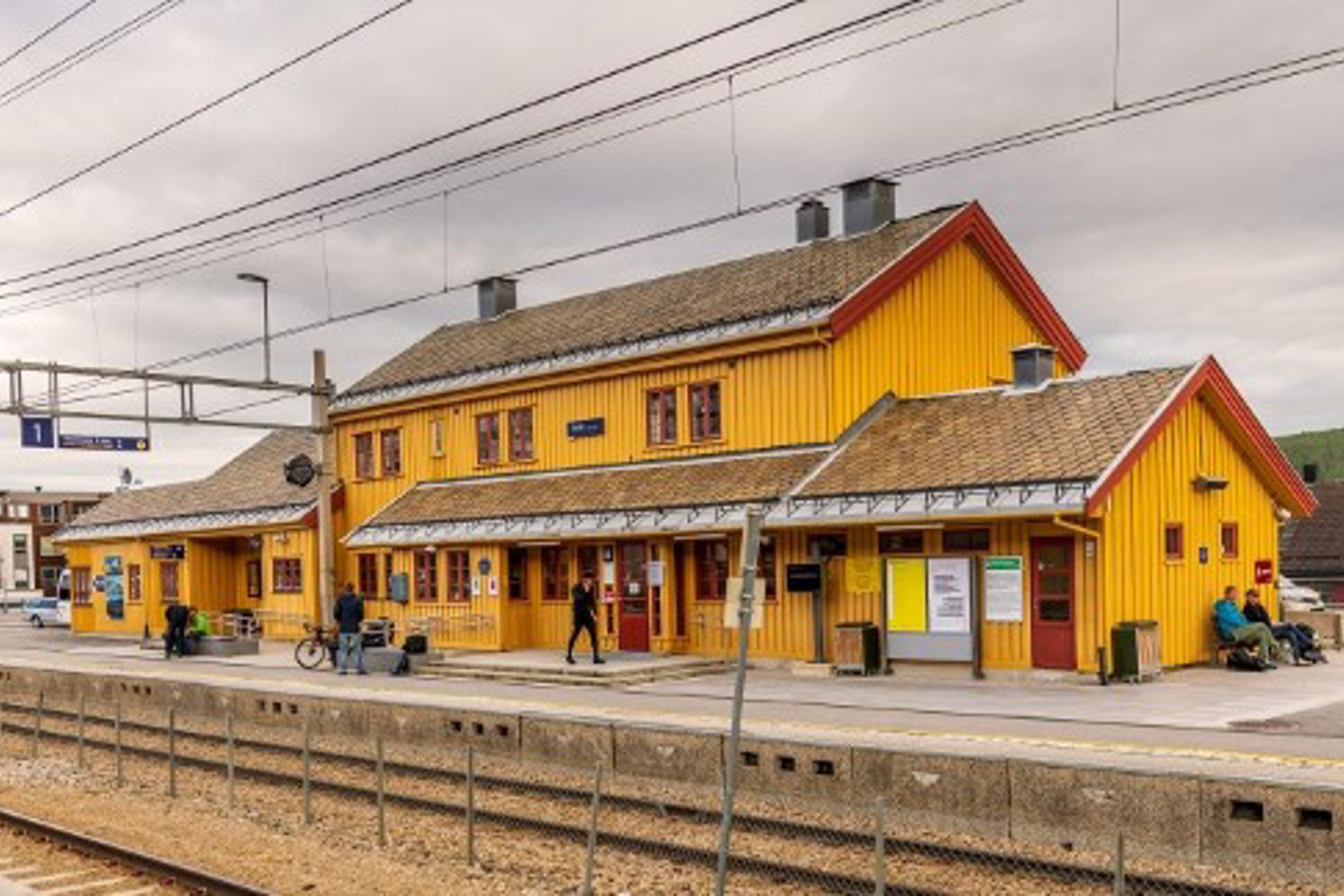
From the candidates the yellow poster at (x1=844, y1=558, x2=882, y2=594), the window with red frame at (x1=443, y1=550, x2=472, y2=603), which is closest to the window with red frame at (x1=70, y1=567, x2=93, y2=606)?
the window with red frame at (x1=443, y1=550, x2=472, y2=603)

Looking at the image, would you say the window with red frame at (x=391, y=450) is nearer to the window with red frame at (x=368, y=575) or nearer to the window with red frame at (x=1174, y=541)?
the window with red frame at (x=368, y=575)

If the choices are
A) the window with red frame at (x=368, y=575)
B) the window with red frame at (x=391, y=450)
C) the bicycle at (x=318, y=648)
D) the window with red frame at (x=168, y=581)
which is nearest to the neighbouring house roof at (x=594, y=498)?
the window with red frame at (x=368, y=575)

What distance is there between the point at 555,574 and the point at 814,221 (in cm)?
1019

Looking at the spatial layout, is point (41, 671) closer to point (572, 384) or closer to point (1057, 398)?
point (572, 384)

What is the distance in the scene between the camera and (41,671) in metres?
31.1

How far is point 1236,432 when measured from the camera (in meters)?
25.6

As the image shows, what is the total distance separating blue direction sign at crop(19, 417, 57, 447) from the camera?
30578 mm

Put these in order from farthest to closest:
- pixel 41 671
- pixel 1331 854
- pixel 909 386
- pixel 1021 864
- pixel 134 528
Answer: pixel 134 528
pixel 41 671
pixel 909 386
pixel 1021 864
pixel 1331 854

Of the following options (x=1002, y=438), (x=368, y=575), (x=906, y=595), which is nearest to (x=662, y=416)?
(x=906, y=595)

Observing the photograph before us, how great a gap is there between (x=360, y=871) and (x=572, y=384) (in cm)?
1976

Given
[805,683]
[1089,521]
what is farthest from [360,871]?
[1089,521]

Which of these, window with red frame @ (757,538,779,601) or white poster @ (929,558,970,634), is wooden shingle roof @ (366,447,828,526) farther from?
white poster @ (929,558,970,634)

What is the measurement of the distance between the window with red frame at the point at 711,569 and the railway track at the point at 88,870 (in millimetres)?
14339

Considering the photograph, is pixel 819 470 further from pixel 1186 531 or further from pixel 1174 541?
pixel 1186 531
